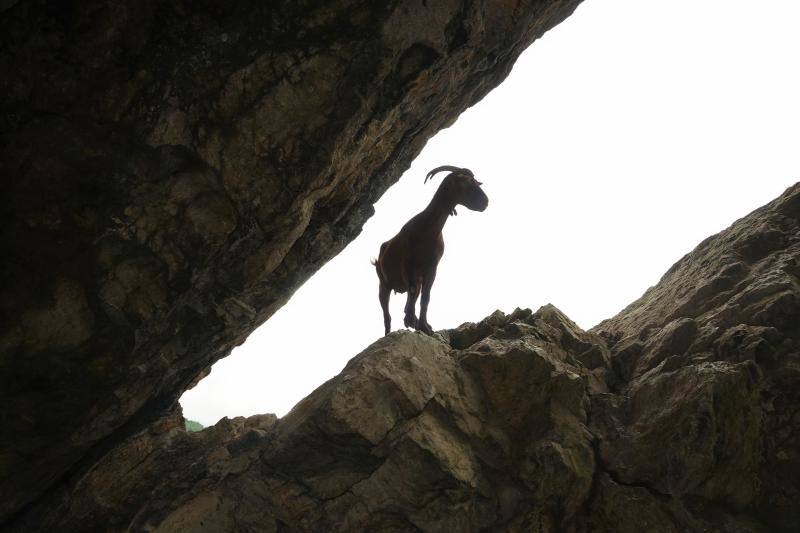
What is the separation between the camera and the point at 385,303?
9.12m

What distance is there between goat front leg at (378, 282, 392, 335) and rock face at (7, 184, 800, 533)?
2260 millimetres

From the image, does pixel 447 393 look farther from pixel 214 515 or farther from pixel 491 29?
pixel 491 29

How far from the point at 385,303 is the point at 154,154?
4951 millimetres

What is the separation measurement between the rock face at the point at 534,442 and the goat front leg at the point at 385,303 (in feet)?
7.41

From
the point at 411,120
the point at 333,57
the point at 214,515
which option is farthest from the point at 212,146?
the point at 214,515

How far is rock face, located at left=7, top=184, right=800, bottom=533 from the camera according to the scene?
5012 millimetres

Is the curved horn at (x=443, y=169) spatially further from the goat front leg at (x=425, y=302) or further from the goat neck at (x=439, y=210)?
the goat front leg at (x=425, y=302)

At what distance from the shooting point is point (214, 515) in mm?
5742

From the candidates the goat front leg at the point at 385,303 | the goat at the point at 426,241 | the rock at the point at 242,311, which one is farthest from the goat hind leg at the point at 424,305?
the rock at the point at 242,311

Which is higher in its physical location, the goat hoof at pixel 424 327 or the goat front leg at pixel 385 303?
the goat front leg at pixel 385 303

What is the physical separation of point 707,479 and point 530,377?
6.91 feet

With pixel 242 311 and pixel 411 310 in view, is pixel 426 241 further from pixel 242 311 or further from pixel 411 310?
pixel 242 311

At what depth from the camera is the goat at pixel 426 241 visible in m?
8.26

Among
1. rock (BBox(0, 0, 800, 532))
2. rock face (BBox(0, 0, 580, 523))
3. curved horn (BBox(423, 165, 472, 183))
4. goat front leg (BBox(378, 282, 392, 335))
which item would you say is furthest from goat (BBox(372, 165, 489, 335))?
rock face (BBox(0, 0, 580, 523))
